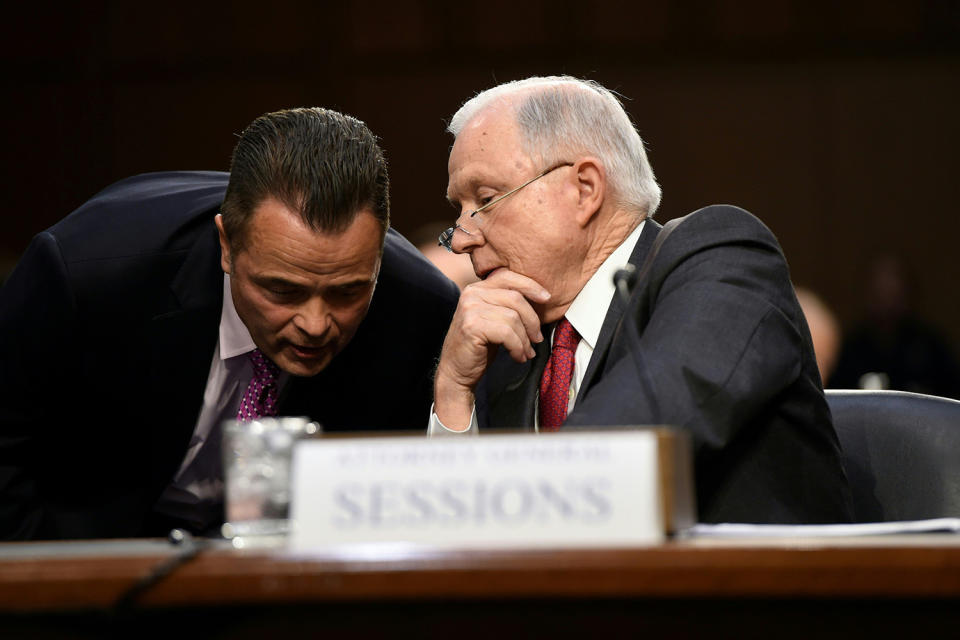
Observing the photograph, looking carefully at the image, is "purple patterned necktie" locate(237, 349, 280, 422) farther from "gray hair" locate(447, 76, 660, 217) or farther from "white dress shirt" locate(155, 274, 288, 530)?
"gray hair" locate(447, 76, 660, 217)

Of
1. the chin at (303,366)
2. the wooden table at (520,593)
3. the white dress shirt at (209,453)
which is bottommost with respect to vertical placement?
the white dress shirt at (209,453)

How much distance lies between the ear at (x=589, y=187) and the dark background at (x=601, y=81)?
11.5ft

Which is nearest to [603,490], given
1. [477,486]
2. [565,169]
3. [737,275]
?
[477,486]

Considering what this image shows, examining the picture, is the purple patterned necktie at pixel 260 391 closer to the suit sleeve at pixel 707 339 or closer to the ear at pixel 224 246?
the ear at pixel 224 246

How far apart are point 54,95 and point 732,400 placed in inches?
193

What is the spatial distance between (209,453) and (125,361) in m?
0.28

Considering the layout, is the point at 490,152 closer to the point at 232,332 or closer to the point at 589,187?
the point at 589,187

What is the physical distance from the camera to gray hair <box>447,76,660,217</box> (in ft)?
6.56

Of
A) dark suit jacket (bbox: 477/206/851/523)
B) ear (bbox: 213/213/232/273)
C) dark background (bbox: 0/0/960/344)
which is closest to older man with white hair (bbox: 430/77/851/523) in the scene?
dark suit jacket (bbox: 477/206/851/523)

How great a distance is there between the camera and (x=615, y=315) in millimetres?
1786

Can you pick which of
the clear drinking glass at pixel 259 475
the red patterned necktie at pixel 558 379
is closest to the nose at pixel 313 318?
the red patterned necktie at pixel 558 379

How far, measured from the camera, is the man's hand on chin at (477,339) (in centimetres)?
185

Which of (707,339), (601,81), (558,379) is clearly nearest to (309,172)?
(558,379)

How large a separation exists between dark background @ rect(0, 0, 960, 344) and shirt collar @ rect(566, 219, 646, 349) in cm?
354
